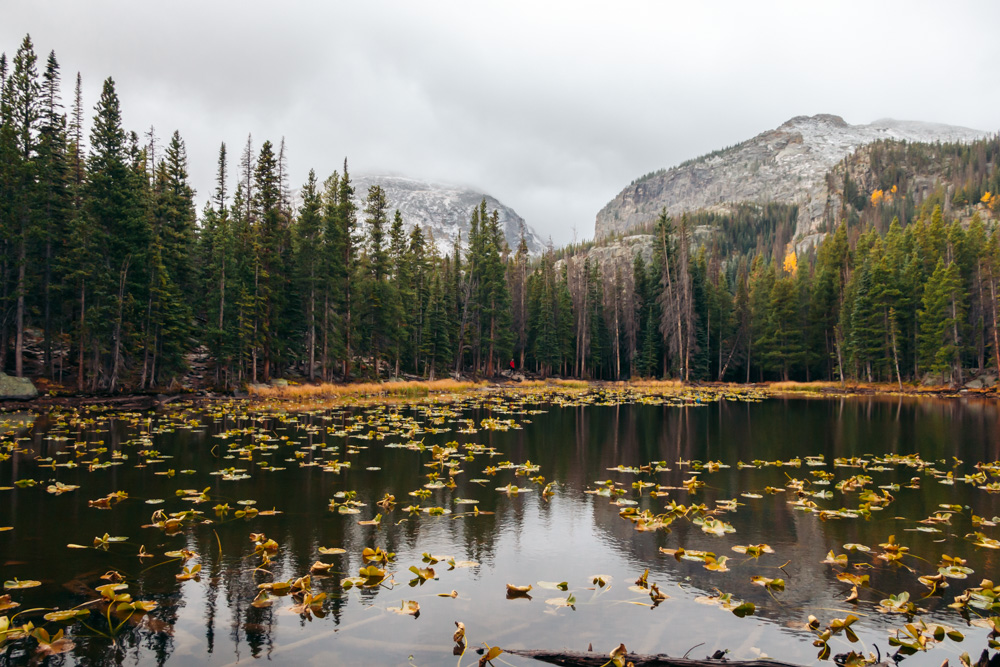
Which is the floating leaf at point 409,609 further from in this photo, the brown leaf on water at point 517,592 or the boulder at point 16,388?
the boulder at point 16,388

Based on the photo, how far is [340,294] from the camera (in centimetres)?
4522

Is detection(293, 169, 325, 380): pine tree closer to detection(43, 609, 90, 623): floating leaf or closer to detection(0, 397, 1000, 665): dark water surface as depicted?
detection(0, 397, 1000, 665): dark water surface

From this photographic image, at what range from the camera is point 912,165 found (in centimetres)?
16862

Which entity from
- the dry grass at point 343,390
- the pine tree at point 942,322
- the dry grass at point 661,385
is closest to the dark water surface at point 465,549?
the dry grass at point 343,390

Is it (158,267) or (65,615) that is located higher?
(158,267)

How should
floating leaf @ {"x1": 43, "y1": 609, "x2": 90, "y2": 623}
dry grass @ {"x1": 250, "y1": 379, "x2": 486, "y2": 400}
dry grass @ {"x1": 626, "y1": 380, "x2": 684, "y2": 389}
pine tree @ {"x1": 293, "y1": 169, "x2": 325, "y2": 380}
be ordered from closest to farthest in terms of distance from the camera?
floating leaf @ {"x1": 43, "y1": 609, "x2": 90, "y2": 623} → dry grass @ {"x1": 250, "y1": 379, "x2": 486, "y2": 400} → pine tree @ {"x1": 293, "y1": 169, "x2": 325, "y2": 380} → dry grass @ {"x1": 626, "y1": 380, "x2": 684, "y2": 389}

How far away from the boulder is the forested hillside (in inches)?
117

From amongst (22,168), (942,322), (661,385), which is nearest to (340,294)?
(22,168)

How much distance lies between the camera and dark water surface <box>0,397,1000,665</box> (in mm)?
5098

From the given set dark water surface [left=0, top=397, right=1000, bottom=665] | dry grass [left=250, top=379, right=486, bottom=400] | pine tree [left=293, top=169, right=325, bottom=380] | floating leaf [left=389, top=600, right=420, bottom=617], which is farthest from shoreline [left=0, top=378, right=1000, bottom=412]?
floating leaf [left=389, top=600, right=420, bottom=617]

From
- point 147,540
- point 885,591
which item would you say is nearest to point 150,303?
point 147,540

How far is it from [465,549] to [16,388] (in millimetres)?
32293

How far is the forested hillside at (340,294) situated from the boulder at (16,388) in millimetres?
2975

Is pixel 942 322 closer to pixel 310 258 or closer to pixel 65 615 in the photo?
pixel 310 258
